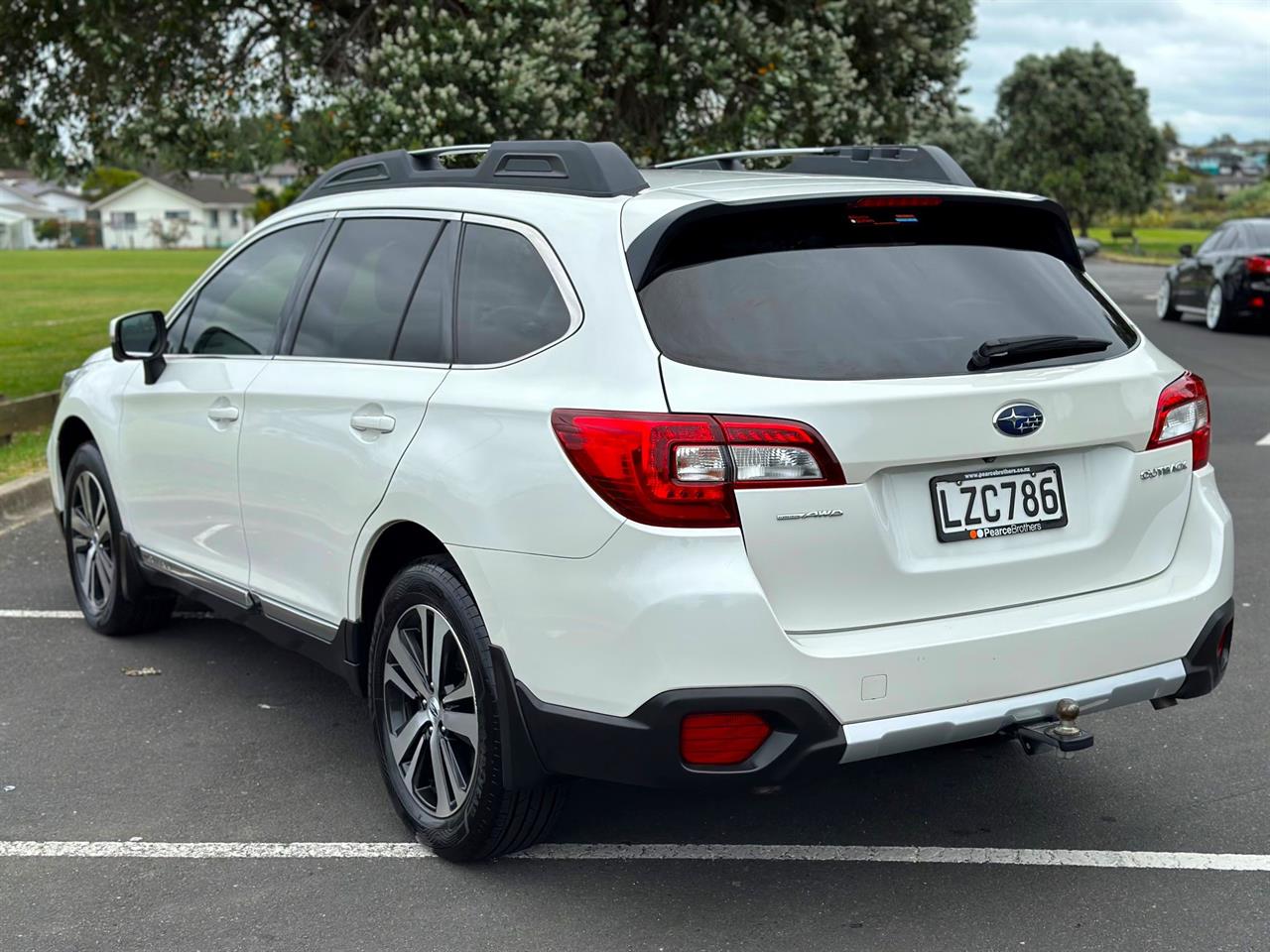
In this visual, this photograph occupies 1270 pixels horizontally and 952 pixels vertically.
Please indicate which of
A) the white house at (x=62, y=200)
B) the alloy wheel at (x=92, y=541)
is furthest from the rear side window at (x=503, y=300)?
the white house at (x=62, y=200)

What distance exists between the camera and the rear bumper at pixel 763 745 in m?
3.30

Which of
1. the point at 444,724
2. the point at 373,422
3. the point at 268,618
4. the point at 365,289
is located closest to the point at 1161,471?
the point at 444,724

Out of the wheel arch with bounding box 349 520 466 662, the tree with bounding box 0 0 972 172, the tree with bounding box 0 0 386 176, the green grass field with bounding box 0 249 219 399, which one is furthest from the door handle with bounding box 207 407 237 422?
the tree with bounding box 0 0 386 176

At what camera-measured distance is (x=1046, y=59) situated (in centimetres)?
6719

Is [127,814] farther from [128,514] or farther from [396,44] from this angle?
[396,44]

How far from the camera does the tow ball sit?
140 inches

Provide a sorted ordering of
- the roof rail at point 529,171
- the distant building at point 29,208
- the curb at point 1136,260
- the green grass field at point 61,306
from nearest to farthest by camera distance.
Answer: the roof rail at point 529,171 < the green grass field at point 61,306 < the curb at point 1136,260 < the distant building at point 29,208

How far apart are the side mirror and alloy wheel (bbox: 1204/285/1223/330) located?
58.8 ft

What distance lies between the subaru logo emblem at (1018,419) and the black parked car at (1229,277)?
18007mm

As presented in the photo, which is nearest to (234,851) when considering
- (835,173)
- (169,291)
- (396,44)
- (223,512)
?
(223,512)

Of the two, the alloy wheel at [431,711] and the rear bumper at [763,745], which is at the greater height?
the rear bumper at [763,745]

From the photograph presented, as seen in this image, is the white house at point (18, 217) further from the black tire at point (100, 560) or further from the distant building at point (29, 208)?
the black tire at point (100, 560)

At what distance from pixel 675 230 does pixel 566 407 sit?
0.49m

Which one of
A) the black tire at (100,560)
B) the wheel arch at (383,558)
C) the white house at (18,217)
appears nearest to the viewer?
the wheel arch at (383,558)
